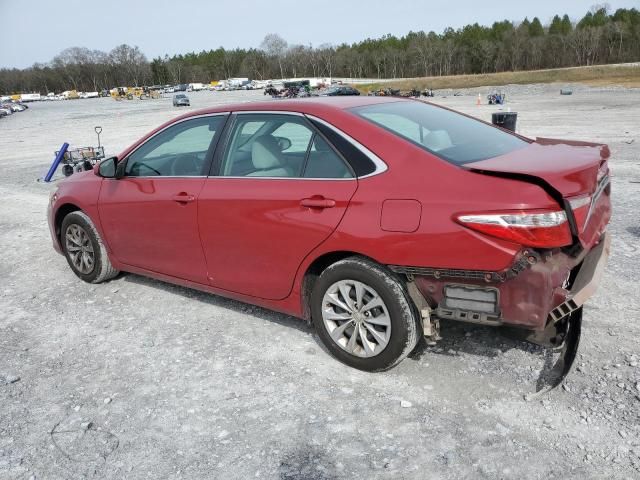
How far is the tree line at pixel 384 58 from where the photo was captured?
114 metres

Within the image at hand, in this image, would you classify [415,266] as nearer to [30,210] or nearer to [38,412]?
[38,412]

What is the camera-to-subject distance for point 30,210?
31.9 ft

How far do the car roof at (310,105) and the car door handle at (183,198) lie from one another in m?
0.71

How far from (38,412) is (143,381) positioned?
2.10ft

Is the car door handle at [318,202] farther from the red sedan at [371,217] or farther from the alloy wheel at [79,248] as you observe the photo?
the alloy wheel at [79,248]

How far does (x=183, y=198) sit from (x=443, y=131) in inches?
79.5

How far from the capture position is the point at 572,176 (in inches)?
117

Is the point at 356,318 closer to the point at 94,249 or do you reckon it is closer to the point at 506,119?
the point at 94,249

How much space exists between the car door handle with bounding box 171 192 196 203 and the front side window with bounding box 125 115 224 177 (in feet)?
0.59

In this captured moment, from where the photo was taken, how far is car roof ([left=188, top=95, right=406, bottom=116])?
376 cm

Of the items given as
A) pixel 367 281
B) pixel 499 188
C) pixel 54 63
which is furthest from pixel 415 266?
pixel 54 63

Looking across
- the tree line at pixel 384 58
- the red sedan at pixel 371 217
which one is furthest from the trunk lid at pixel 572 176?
the tree line at pixel 384 58

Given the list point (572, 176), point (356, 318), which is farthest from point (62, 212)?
point (572, 176)

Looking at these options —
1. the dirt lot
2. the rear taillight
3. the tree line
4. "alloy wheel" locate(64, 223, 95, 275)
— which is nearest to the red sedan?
the rear taillight
